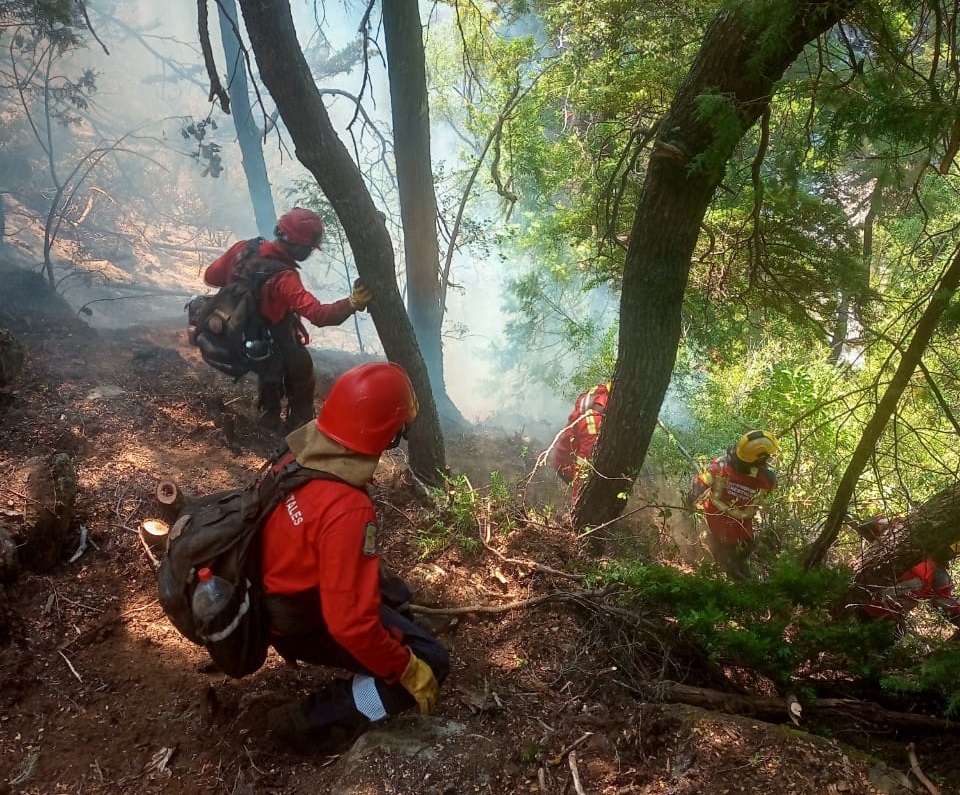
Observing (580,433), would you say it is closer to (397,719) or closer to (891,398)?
(891,398)

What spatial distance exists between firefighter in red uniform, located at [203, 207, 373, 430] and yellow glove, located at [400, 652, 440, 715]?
2670mm

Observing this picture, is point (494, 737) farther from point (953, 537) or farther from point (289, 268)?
point (289, 268)

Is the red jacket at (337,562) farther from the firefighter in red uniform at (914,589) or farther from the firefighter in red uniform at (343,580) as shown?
the firefighter in red uniform at (914,589)

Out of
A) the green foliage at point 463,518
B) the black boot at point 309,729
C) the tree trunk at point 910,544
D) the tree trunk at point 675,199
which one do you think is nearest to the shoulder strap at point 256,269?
the green foliage at point 463,518

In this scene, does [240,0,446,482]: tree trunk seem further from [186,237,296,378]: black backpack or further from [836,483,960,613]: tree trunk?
[836,483,960,613]: tree trunk

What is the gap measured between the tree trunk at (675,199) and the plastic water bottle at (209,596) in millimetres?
2729

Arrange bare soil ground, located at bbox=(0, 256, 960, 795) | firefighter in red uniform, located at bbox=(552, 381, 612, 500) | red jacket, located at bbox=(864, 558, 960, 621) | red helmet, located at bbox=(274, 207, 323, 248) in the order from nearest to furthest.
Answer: bare soil ground, located at bbox=(0, 256, 960, 795) < red jacket, located at bbox=(864, 558, 960, 621) < red helmet, located at bbox=(274, 207, 323, 248) < firefighter in red uniform, located at bbox=(552, 381, 612, 500)

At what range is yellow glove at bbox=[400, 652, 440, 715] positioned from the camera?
246 centimetres

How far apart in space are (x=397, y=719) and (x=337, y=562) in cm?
88

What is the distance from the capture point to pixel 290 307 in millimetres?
4859

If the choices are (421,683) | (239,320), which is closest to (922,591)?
(421,683)

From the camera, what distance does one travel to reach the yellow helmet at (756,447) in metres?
5.11

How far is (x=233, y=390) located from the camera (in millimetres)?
6645

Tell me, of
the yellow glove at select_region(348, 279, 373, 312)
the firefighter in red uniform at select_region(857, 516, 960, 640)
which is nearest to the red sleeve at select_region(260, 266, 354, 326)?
the yellow glove at select_region(348, 279, 373, 312)
